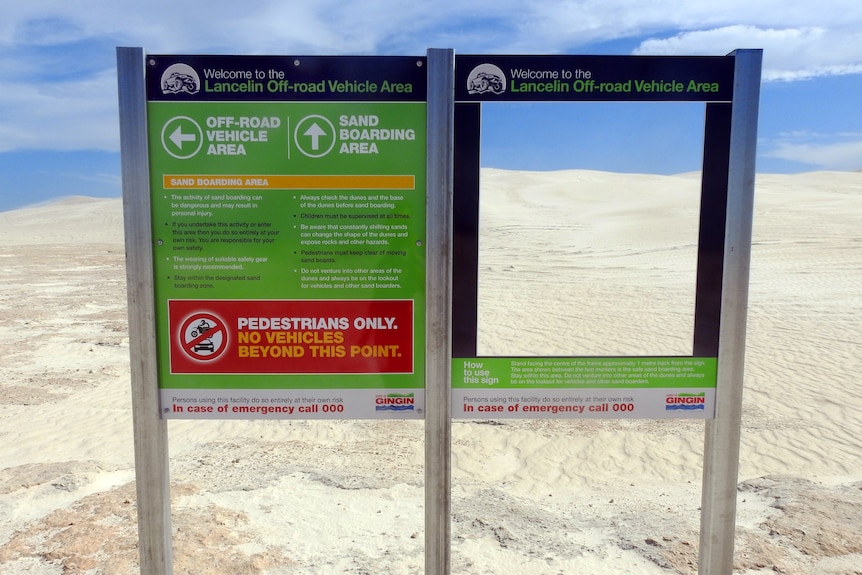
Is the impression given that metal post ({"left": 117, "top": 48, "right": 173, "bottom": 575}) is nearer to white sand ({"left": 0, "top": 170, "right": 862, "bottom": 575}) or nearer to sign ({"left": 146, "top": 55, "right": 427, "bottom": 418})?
sign ({"left": 146, "top": 55, "right": 427, "bottom": 418})

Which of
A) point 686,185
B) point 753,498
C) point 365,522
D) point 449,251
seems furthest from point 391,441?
point 686,185

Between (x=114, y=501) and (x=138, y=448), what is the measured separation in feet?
8.58

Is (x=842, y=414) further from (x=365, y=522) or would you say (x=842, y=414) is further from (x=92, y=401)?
(x=92, y=401)

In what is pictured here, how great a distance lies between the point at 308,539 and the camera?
461cm

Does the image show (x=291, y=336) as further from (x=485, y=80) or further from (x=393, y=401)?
(x=485, y=80)

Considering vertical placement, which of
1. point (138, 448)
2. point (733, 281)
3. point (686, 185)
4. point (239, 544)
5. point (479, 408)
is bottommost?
point (239, 544)

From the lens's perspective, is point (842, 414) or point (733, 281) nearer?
point (733, 281)

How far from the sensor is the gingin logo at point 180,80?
111 inches

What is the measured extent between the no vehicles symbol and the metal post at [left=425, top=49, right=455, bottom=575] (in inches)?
39.3

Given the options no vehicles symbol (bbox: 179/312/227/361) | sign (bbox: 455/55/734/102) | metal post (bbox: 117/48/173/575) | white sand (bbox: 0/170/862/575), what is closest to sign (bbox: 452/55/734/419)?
sign (bbox: 455/55/734/102)

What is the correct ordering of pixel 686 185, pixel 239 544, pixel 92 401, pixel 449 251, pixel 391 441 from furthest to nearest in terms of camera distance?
pixel 686 185
pixel 92 401
pixel 391 441
pixel 239 544
pixel 449 251

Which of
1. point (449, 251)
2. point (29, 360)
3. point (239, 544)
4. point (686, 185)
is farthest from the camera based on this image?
point (686, 185)

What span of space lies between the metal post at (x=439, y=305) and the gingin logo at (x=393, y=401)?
10 centimetres

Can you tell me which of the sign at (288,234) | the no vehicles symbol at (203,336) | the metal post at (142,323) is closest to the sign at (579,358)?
the sign at (288,234)
